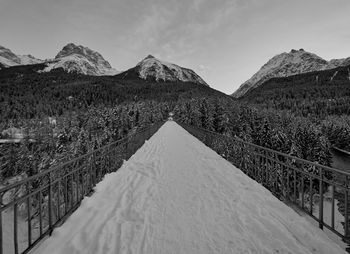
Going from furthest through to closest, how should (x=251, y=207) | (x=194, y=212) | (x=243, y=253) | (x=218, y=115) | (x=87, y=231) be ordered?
(x=218, y=115), (x=251, y=207), (x=194, y=212), (x=87, y=231), (x=243, y=253)

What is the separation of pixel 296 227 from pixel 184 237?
1.97m

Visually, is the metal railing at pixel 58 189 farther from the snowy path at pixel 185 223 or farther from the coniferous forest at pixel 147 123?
the coniferous forest at pixel 147 123

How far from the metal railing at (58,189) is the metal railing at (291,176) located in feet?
15.0

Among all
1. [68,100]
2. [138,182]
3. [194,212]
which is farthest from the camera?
[68,100]

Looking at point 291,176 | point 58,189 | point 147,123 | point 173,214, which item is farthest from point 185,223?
point 147,123

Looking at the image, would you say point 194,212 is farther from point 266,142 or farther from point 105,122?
point 105,122

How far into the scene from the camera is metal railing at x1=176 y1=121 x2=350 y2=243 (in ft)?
11.5

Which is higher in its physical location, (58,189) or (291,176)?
(58,189)

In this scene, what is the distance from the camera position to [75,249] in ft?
10.2

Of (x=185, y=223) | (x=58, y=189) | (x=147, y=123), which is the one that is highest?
(x=147, y=123)

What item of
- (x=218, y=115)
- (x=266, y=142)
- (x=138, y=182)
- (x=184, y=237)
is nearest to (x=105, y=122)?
(x=218, y=115)

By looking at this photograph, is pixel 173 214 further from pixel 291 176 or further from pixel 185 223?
pixel 291 176

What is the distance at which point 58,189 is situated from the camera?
12.3 ft

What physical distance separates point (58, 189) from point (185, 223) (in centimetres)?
228
